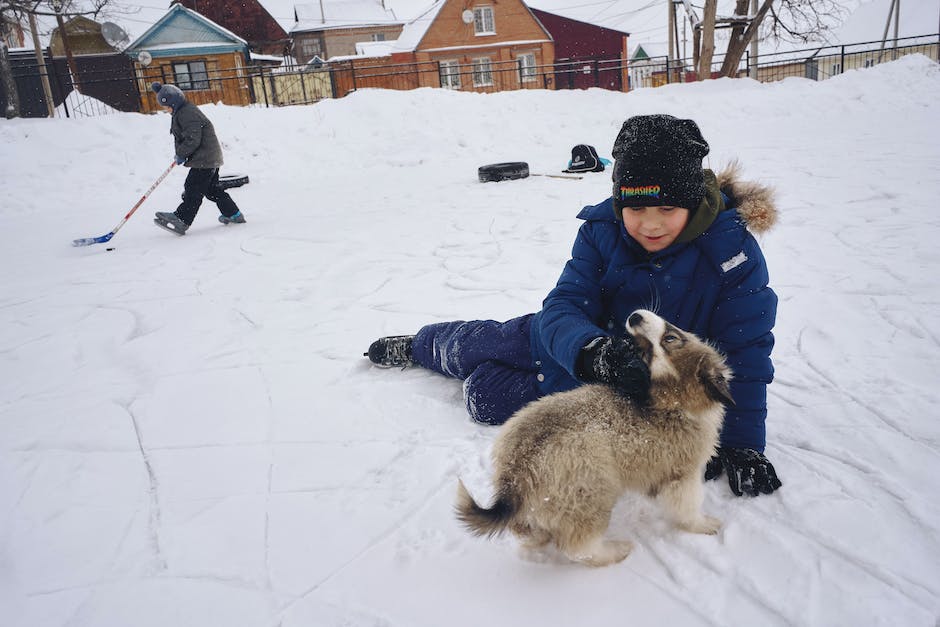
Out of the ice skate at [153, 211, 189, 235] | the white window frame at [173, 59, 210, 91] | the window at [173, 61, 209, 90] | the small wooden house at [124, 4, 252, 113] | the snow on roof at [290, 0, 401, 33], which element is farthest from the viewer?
the snow on roof at [290, 0, 401, 33]

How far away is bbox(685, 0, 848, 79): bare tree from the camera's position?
15.9 meters

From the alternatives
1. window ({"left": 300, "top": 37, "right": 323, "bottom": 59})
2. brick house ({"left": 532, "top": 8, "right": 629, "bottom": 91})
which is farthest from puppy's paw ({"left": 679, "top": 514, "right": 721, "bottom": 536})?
window ({"left": 300, "top": 37, "right": 323, "bottom": 59})

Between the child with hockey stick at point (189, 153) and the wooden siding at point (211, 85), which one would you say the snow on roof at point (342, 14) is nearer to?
the wooden siding at point (211, 85)

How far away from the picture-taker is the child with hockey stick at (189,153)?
24.1 ft

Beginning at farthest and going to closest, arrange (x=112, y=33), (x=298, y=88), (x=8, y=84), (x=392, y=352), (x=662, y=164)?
(x=298, y=88) → (x=112, y=33) → (x=8, y=84) → (x=392, y=352) → (x=662, y=164)

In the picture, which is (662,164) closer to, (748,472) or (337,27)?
(748,472)

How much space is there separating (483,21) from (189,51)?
1630 centimetres

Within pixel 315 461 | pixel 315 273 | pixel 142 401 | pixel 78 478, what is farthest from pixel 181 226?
pixel 315 461

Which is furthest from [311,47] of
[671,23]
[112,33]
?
[671,23]

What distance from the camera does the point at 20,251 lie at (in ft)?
23.0

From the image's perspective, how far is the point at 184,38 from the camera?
28.6 metres

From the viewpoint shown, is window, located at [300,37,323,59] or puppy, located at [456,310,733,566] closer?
puppy, located at [456,310,733,566]

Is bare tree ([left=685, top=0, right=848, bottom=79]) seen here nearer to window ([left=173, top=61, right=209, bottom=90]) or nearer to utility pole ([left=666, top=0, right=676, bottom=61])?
utility pole ([left=666, top=0, right=676, bottom=61])

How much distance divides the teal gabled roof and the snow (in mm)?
26249
